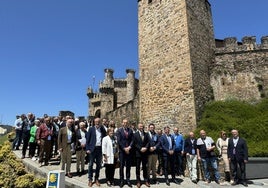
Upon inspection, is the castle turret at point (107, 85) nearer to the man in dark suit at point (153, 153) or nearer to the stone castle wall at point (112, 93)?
the stone castle wall at point (112, 93)

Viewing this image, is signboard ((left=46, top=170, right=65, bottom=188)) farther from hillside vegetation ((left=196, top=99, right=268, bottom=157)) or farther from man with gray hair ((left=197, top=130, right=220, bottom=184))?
hillside vegetation ((left=196, top=99, right=268, bottom=157))

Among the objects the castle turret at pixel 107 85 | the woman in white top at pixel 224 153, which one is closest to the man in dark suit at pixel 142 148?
the woman in white top at pixel 224 153

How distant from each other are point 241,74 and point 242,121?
361 cm

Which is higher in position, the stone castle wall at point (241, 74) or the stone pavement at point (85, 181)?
the stone castle wall at point (241, 74)

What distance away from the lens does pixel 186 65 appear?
13.8m

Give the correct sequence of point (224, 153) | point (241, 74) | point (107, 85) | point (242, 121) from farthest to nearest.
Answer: point (107, 85), point (241, 74), point (242, 121), point (224, 153)

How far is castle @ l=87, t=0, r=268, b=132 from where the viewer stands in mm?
13836

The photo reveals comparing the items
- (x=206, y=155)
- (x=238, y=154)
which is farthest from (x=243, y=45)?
(x=206, y=155)

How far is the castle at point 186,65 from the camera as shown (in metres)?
13.8

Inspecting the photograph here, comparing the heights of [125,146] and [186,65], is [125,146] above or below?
below

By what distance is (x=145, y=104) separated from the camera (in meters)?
16.0

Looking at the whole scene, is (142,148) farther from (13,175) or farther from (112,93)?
(112,93)

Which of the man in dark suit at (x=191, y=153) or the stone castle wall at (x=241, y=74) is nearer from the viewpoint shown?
the man in dark suit at (x=191, y=153)

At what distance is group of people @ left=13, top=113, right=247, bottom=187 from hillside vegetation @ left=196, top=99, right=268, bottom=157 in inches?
95.0
